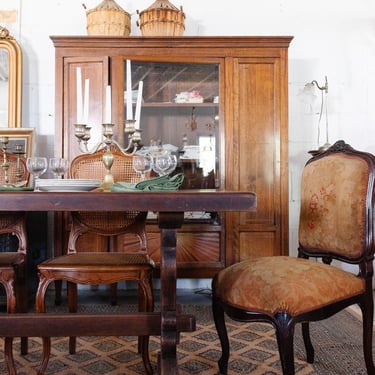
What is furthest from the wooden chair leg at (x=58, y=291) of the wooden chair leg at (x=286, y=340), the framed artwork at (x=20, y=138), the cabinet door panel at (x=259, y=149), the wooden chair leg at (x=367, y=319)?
the wooden chair leg at (x=367, y=319)

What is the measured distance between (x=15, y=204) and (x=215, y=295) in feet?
2.59

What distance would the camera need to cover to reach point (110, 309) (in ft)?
7.86

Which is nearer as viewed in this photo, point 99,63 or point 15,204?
point 15,204

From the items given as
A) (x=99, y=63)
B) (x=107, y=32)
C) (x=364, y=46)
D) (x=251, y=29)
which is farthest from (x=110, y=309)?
(x=364, y=46)

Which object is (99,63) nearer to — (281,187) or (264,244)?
(281,187)

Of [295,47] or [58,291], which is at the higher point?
[295,47]

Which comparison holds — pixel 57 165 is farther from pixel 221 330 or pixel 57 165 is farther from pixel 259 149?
pixel 259 149

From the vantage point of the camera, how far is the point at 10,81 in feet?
9.18

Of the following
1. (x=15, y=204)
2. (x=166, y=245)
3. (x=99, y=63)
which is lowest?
(x=166, y=245)

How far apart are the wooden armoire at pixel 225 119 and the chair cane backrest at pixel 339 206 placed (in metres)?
0.81

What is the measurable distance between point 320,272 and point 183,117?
1.67 meters

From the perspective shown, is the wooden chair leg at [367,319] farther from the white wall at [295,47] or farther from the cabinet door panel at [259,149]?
the white wall at [295,47]

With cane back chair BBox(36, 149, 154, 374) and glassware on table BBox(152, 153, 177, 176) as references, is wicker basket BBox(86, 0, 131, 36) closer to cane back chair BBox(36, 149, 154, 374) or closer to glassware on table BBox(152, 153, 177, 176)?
cane back chair BBox(36, 149, 154, 374)

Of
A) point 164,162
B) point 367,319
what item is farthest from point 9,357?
point 367,319
